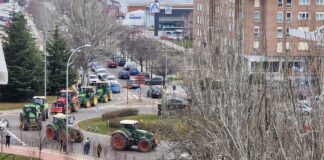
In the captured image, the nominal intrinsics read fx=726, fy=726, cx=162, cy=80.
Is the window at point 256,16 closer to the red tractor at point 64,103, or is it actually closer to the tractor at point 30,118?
the red tractor at point 64,103

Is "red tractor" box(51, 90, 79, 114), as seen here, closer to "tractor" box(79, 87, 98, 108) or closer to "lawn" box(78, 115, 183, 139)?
"tractor" box(79, 87, 98, 108)

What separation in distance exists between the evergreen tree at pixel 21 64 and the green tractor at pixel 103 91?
3.50m

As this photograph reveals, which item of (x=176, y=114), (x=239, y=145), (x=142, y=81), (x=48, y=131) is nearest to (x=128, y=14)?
(x=142, y=81)

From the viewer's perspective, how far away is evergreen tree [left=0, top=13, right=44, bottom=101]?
42844 millimetres

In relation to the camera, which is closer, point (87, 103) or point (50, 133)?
point (50, 133)

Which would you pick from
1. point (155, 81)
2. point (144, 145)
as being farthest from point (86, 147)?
point (155, 81)

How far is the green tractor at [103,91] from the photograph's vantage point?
44500 mm

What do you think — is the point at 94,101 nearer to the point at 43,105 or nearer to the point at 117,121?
the point at 43,105

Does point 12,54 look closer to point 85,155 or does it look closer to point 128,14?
point 85,155

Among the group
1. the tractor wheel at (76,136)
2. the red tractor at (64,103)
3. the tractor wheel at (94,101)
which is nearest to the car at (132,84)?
the tractor wheel at (94,101)

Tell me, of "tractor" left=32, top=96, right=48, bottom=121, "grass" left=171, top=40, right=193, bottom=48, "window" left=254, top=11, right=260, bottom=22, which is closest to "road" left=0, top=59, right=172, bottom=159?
"tractor" left=32, top=96, right=48, bottom=121

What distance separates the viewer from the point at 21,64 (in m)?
43.5

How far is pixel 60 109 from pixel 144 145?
415 inches

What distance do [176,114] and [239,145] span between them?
1066 centimetres
